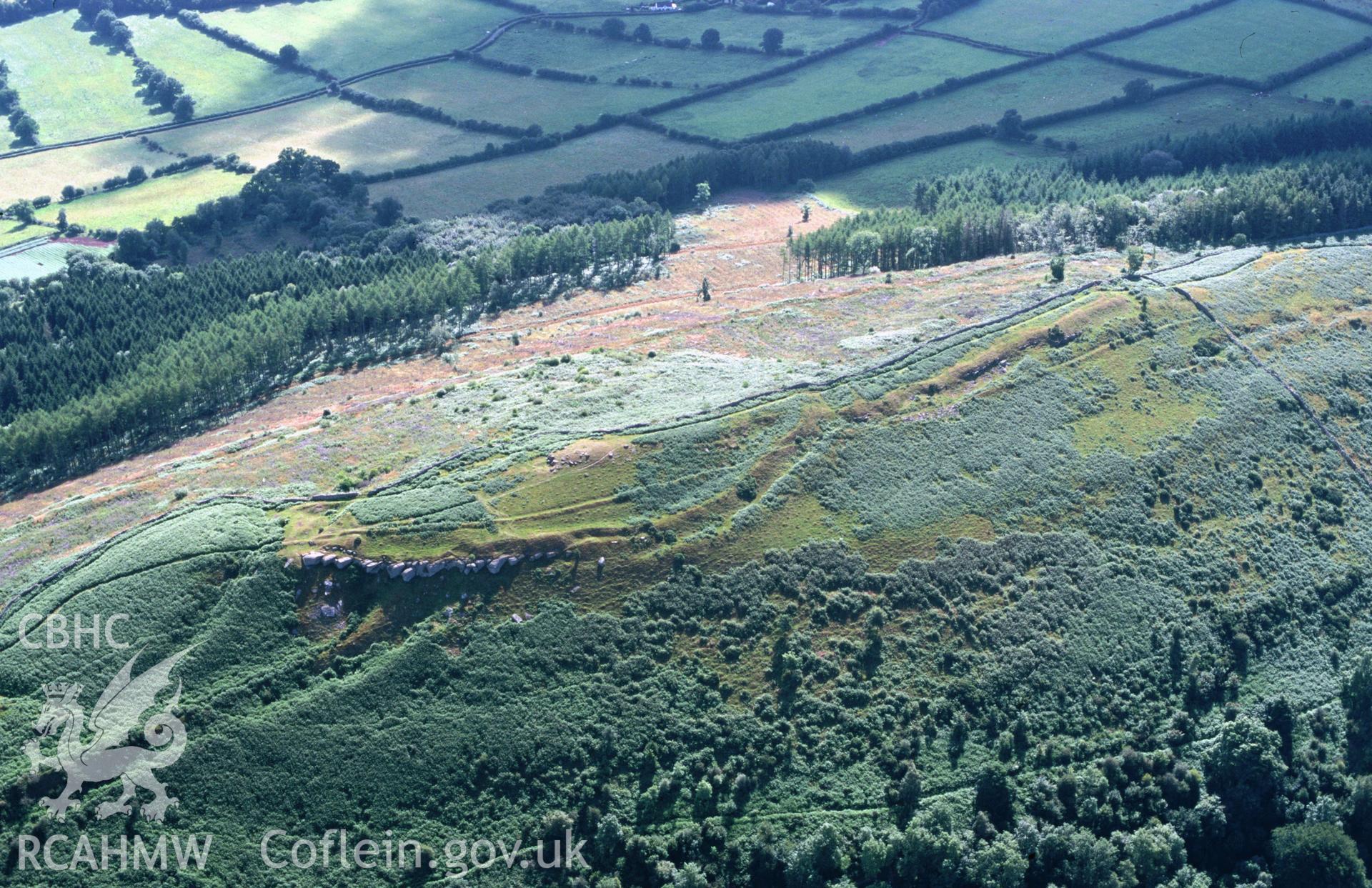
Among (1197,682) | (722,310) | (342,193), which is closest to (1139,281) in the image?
(722,310)

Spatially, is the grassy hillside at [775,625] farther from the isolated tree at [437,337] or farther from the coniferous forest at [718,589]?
the isolated tree at [437,337]

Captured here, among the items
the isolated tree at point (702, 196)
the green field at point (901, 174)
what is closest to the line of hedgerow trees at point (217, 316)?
the isolated tree at point (702, 196)

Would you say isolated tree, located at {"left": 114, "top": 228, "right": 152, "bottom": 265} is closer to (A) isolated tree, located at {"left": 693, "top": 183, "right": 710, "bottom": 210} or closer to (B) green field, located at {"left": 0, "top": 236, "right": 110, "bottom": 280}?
(B) green field, located at {"left": 0, "top": 236, "right": 110, "bottom": 280}

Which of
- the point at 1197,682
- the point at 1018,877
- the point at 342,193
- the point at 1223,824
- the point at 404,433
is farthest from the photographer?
the point at 342,193

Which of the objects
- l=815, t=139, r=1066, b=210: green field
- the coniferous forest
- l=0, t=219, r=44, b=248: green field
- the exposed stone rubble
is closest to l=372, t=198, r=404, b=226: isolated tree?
the coniferous forest

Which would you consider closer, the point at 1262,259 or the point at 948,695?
the point at 948,695

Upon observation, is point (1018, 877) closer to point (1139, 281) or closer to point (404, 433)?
point (404, 433)
